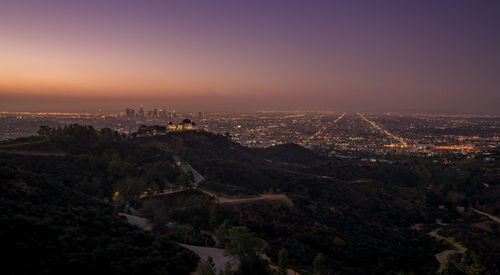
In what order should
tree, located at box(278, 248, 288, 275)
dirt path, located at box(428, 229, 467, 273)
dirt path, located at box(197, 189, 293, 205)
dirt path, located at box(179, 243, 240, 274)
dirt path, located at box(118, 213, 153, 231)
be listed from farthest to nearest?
dirt path, located at box(197, 189, 293, 205), dirt path, located at box(428, 229, 467, 273), dirt path, located at box(118, 213, 153, 231), dirt path, located at box(179, 243, 240, 274), tree, located at box(278, 248, 288, 275)

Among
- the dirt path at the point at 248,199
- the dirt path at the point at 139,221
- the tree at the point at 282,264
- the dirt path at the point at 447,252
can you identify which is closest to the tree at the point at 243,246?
the tree at the point at 282,264

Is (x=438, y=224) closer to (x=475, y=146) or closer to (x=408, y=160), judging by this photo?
(x=408, y=160)

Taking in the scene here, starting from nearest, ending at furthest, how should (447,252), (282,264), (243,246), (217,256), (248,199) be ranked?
(282,264), (243,246), (217,256), (447,252), (248,199)

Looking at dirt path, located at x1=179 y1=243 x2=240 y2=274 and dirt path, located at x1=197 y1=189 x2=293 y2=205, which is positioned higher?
dirt path, located at x1=179 y1=243 x2=240 y2=274

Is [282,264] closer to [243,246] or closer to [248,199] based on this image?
[243,246]

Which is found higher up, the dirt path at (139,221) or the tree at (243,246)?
the tree at (243,246)

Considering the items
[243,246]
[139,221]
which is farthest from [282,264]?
[139,221]

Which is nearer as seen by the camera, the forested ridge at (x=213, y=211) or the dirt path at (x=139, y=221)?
the forested ridge at (x=213, y=211)

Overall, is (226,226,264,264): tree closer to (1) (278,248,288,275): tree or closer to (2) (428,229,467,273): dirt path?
(1) (278,248,288,275): tree

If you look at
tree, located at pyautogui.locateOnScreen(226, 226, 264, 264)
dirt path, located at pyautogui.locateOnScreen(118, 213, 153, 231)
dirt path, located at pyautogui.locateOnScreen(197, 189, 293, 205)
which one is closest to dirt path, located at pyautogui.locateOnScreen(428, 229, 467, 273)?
dirt path, located at pyautogui.locateOnScreen(197, 189, 293, 205)

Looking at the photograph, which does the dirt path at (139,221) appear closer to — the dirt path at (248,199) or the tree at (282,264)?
the dirt path at (248,199)

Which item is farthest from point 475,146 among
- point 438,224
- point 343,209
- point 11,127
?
point 11,127
